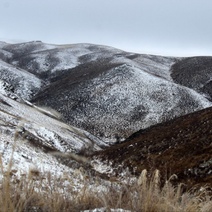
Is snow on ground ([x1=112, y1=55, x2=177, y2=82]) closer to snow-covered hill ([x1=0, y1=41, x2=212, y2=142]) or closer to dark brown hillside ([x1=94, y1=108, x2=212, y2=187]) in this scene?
snow-covered hill ([x1=0, y1=41, x2=212, y2=142])

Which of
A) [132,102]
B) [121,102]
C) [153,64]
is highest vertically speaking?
[153,64]

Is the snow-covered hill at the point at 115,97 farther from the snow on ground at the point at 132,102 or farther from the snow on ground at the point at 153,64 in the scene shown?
the snow on ground at the point at 153,64

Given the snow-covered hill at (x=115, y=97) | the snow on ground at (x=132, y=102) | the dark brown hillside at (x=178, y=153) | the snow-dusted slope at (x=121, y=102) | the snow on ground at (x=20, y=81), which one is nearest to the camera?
the dark brown hillside at (x=178, y=153)

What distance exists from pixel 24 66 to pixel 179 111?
176 feet

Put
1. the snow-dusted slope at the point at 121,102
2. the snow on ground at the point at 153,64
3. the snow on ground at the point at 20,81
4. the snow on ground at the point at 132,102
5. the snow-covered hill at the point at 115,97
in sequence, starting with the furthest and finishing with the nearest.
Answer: the snow on ground at the point at 153,64, the snow on ground at the point at 20,81, the snow-covered hill at the point at 115,97, the snow on ground at the point at 132,102, the snow-dusted slope at the point at 121,102

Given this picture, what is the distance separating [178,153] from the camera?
19266 millimetres

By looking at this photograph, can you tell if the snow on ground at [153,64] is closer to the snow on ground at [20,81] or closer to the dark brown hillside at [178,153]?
the snow on ground at [20,81]

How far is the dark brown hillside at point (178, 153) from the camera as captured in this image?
51.2 feet

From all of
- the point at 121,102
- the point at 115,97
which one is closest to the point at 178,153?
the point at 121,102

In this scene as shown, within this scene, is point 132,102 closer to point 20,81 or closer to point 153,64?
point 20,81

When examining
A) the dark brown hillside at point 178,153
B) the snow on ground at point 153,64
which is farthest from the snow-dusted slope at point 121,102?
the dark brown hillside at point 178,153

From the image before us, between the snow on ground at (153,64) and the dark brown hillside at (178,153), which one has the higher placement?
the snow on ground at (153,64)

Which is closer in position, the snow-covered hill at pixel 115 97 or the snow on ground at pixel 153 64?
the snow-covered hill at pixel 115 97

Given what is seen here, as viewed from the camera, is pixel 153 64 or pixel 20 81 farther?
pixel 153 64
